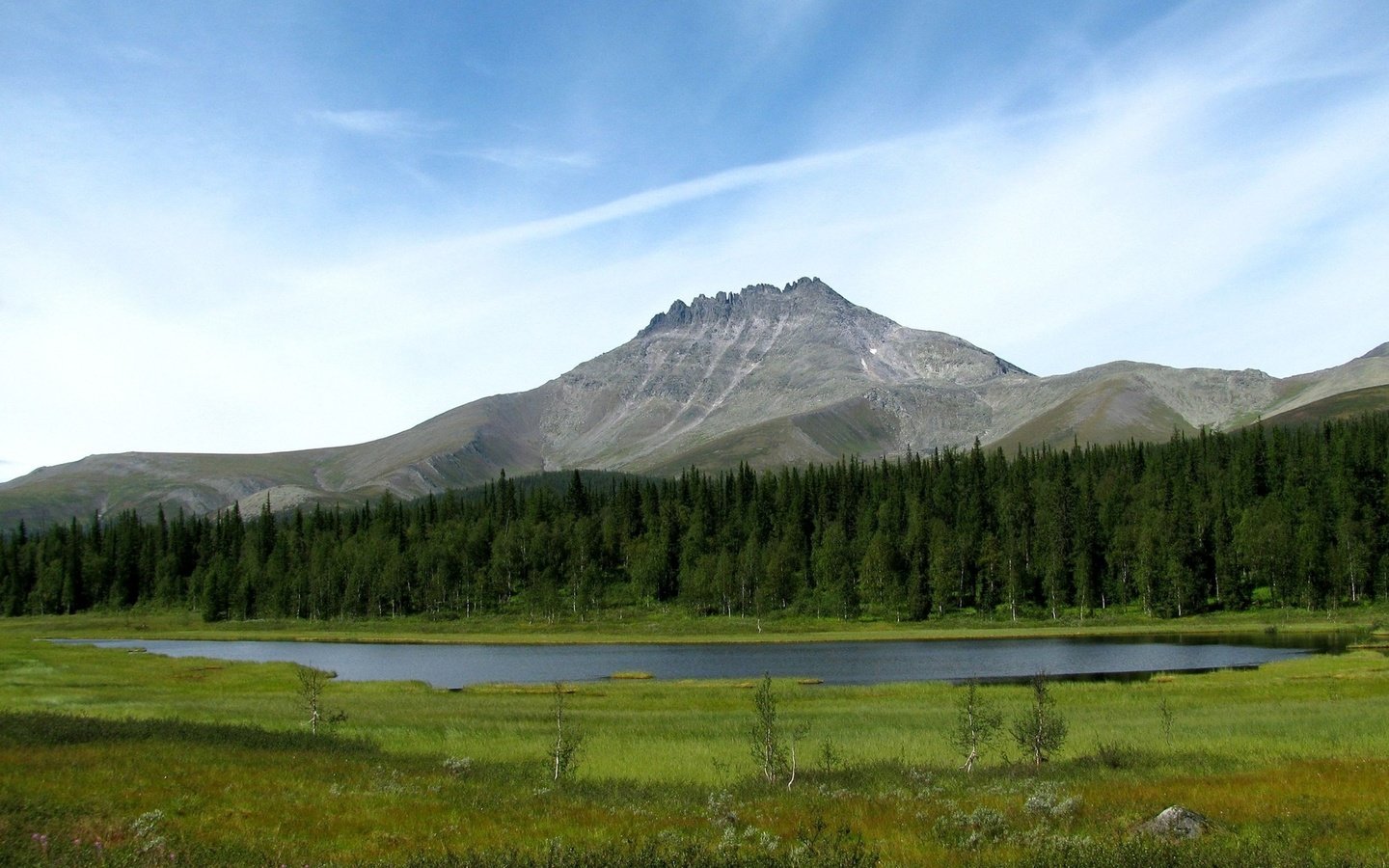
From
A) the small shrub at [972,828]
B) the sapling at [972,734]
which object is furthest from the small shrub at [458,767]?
the sapling at [972,734]

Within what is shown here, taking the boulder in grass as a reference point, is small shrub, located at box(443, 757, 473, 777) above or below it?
below

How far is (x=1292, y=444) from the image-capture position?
529 feet

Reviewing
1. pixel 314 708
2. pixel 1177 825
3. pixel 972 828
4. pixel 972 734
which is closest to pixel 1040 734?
pixel 972 734

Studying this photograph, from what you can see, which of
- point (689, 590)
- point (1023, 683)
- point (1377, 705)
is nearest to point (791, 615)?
point (689, 590)

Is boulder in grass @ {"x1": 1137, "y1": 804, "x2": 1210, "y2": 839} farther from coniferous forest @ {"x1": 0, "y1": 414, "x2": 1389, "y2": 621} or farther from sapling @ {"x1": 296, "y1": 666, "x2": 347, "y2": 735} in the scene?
coniferous forest @ {"x1": 0, "y1": 414, "x2": 1389, "y2": 621}

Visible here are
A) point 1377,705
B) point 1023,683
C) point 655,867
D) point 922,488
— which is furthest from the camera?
point 922,488

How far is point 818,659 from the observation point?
9438 centimetres

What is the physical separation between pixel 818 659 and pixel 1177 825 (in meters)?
75.6

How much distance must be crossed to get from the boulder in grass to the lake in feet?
171

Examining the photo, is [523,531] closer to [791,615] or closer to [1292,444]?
[791,615]

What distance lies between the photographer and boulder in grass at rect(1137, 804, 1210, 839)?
64.8 ft

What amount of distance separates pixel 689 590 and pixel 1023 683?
9875cm

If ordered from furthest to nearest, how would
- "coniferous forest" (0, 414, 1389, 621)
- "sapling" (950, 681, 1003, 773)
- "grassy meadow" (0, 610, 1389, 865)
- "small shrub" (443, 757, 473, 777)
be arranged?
"coniferous forest" (0, 414, 1389, 621) < "sapling" (950, 681, 1003, 773) < "small shrub" (443, 757, 473, 777) < "grassy meadow" (0, 610, 1389, 865)

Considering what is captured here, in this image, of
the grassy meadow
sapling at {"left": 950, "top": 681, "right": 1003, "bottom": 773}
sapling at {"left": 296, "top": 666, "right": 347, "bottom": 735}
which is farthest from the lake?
sapling at {"left": 950, "top": 681, "right": 1003, "bottom": 773}
